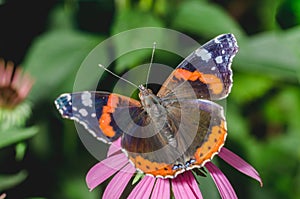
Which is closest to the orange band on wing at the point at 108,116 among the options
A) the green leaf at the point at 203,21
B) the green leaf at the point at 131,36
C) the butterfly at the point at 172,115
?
the butterfly at the point at 172,115

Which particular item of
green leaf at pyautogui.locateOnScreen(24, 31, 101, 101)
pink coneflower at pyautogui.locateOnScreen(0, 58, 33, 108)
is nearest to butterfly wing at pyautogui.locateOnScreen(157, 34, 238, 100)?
pink coneflower at pyautogui.locateOnScreen(0, 58, 33, 108)

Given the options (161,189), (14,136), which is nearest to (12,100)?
(14,136)

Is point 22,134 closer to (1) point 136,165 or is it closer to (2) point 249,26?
(1) point 136,165

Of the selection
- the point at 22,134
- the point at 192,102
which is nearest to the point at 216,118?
the point at 192,102

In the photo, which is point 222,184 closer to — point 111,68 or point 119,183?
point 119,183

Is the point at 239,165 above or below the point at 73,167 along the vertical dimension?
above

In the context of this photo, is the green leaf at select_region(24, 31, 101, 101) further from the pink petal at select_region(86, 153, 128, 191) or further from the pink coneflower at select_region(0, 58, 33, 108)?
the pink petal at select_region(86, 153, 128, 191)
